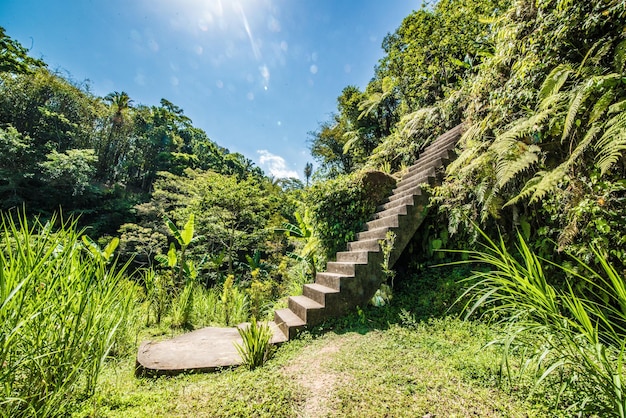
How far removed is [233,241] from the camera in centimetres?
1281

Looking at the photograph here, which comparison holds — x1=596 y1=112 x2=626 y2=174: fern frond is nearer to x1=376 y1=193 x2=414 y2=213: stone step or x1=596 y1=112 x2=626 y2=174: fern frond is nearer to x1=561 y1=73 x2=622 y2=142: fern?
x1=561 y1=73 x2=622 y2=142: fern

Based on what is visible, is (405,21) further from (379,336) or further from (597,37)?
(379,336)

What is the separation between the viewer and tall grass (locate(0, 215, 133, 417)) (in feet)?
4.57

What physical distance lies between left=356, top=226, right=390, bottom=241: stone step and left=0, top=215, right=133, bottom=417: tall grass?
341 cm

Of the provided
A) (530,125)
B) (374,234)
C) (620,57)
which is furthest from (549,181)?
(374,234)

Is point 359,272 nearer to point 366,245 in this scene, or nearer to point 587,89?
point 366,245

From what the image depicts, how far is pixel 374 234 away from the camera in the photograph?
4438 millimetres

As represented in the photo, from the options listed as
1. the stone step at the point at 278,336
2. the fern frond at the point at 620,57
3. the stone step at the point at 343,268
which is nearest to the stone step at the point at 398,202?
the stone step at the point at 343,268

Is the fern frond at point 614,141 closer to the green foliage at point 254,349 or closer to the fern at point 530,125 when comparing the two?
the fern at point 530,125

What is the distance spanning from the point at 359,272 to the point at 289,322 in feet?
3.92

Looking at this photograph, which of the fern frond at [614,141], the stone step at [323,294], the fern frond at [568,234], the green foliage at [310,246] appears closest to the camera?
the fern frond at [614,141]

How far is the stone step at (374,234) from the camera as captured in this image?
4.18 meters

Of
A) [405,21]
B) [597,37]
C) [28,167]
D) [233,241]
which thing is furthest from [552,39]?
[28,167]

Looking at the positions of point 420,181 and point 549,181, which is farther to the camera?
point 420,181
